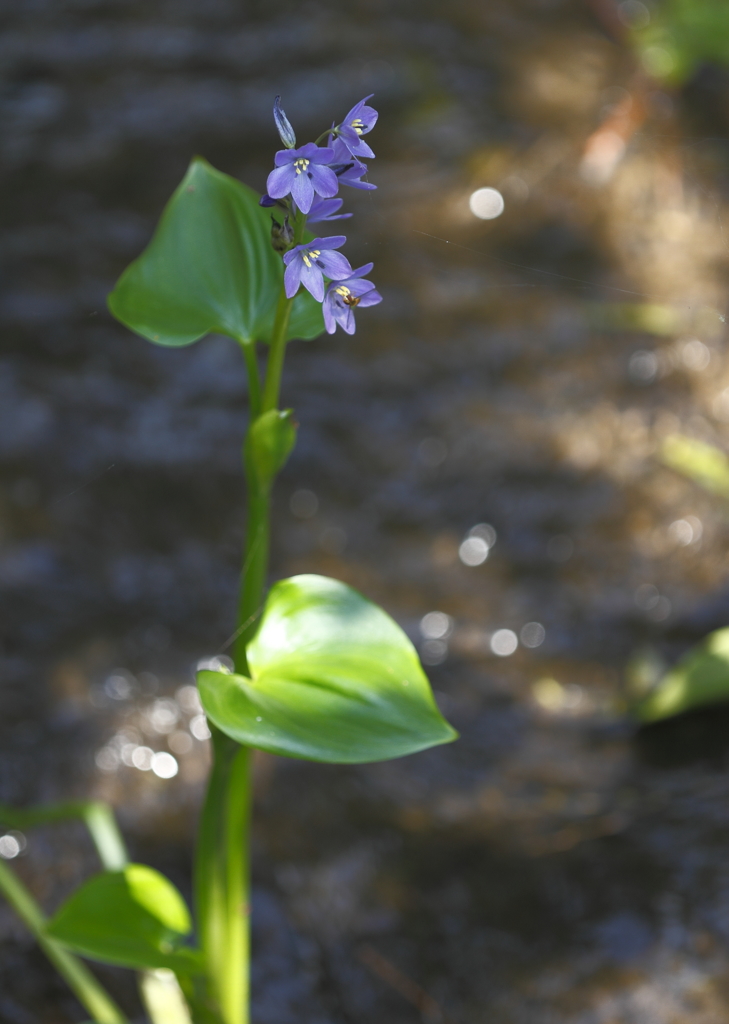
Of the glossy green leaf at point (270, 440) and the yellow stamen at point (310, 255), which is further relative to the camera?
the glossy green leaf at point (270, 440)

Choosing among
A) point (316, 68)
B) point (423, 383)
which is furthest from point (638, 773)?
point (316, 68)

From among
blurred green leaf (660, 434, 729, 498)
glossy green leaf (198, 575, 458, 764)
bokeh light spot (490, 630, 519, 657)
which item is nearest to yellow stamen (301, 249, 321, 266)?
glossy green leaf (198, 575, 458, 764)

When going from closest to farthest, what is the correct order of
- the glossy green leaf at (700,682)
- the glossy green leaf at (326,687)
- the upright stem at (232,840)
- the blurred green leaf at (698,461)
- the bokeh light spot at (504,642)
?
1. the glossy green leaf at (326,687)
2. the upright stem at (232,840)
3. the glossy green leaf at (700,682)
4. the bokeh light spot at (504,642)
5. the blurred green leaf at (698,461)

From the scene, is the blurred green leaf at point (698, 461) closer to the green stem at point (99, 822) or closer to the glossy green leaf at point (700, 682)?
the glossy green leaf at point (700, 682)

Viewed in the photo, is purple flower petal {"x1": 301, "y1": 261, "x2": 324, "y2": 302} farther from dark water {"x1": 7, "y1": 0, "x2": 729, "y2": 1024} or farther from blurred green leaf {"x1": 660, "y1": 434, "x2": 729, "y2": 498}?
blurred green leaf {"x1": 660, "y1": 434, "x2": 729, "y2": 498}

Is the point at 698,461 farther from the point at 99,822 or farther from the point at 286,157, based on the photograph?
the point at 286,157

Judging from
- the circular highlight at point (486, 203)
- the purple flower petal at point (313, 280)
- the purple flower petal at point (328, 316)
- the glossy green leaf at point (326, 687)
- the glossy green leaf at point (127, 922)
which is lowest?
the glossy green leaf at point (127, 922)

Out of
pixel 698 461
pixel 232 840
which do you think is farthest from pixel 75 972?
pixel 698 461

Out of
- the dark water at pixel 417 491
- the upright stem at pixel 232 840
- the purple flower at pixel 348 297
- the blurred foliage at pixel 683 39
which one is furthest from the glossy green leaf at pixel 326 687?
the blurred foliage at pixel 683 39
